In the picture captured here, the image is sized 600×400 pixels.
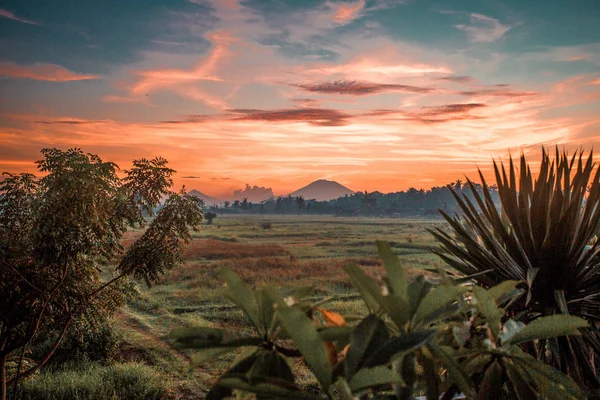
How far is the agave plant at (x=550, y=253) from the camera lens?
3363mm

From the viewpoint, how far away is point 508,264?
3.55 metres

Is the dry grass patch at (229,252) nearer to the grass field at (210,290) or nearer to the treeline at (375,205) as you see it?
the grass field at (210,290)

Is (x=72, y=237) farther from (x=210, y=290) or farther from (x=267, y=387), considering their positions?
(x=210, y=290)

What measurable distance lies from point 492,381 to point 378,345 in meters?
0.37

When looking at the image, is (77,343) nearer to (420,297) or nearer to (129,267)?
(129,267)

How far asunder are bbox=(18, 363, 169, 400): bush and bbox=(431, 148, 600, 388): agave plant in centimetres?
754

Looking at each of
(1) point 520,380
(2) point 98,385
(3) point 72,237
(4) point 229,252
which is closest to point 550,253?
(1) point 520,380

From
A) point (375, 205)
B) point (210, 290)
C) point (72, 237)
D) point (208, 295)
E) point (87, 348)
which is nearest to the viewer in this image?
point (72, 237)

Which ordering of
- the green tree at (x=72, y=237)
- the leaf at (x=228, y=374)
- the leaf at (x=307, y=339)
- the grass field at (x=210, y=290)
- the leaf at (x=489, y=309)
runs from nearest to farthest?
the leaf at (x=307, y=339), the leaf at (x=228, y=374), the leaf at (x=489, y=309), the green tree at (x=72, y=237), the grass field at (x=210, y=290)

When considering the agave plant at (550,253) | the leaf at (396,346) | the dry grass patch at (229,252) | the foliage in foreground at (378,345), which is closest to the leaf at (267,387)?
the foliage in foreground at (378,345)

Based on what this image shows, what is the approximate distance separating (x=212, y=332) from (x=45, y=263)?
6.42m

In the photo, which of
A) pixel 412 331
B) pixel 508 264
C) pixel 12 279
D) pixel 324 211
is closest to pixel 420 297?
pixel 412 331

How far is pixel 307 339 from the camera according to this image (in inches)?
27.1

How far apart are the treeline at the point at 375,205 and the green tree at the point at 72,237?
458ft
